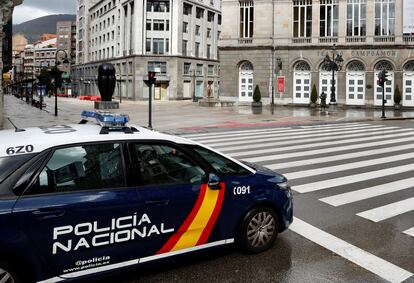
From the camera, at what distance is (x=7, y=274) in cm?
364

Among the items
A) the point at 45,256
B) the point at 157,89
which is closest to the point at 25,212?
the point at 45,256

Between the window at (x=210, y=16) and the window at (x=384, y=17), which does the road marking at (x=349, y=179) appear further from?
the window at (x=210, y=16)

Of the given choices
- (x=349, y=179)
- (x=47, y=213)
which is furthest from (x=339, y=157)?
(x=47, y=213)

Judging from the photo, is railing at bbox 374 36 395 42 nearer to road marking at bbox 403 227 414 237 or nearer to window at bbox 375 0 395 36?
window at bbox 375 0 395 36

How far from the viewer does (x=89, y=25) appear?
105 meters

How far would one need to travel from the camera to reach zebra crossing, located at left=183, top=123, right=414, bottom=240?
26.9 ft

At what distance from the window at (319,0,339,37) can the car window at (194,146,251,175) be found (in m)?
44.5

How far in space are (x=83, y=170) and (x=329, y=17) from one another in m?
46.5

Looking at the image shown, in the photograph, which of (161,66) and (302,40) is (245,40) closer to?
(302,40)

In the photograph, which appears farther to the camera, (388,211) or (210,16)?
(210,16)

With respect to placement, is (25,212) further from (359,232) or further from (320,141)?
(320,141)

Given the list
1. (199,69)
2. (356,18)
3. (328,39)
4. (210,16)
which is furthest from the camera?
(210,16)

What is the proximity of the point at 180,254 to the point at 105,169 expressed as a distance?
126 centimetres

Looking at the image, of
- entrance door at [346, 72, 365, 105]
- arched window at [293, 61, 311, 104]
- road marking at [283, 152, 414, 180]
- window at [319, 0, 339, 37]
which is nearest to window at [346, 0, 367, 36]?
window at [319, 0, 339, 37]
